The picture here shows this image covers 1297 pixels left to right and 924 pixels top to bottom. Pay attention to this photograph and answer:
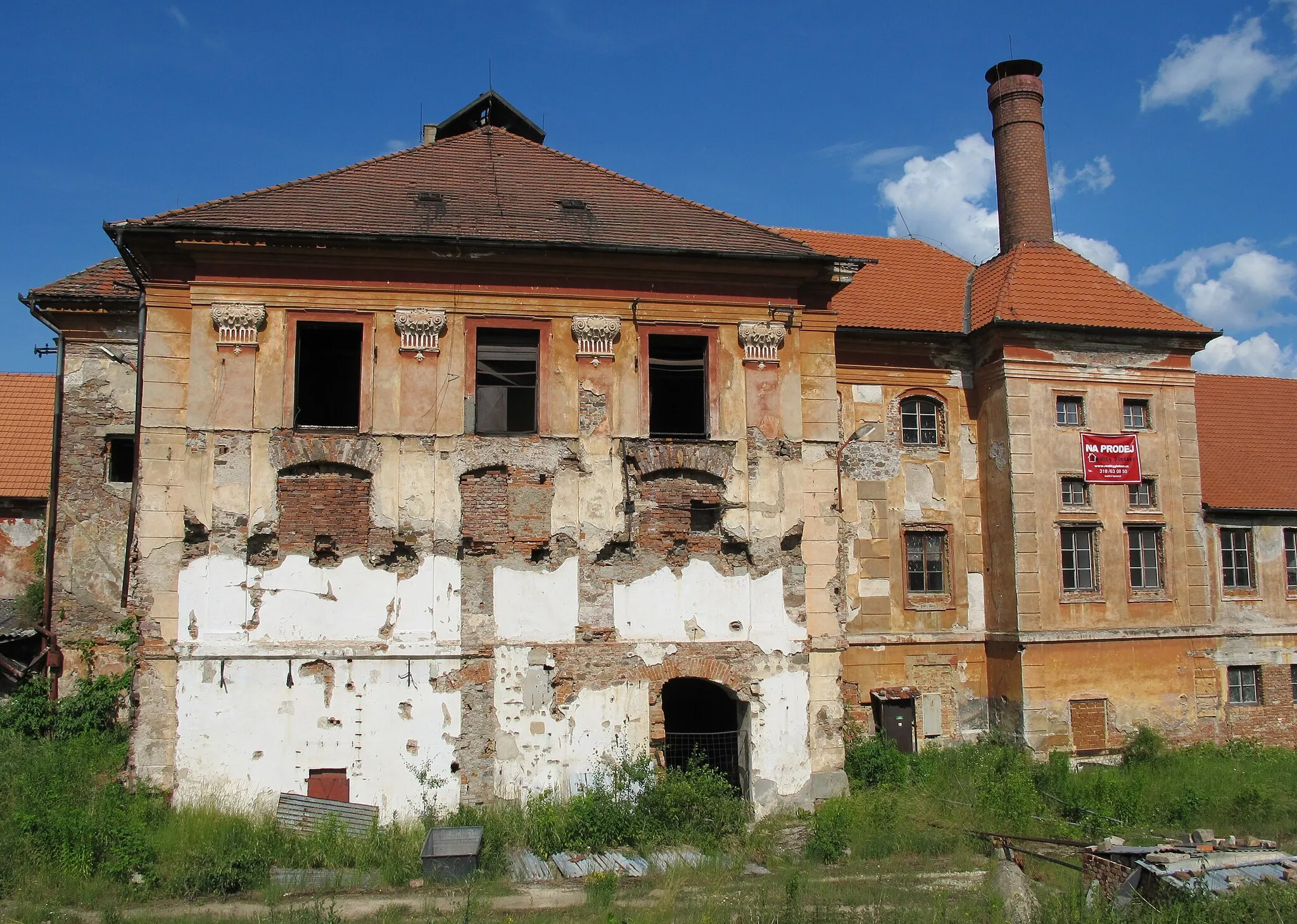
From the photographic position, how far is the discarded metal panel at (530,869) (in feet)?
36.8

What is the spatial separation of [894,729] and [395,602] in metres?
9.19

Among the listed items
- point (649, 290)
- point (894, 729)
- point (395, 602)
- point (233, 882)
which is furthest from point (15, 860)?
point (894, 729)

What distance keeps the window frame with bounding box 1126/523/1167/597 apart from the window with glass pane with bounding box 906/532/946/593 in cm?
332

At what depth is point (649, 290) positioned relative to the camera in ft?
46.7

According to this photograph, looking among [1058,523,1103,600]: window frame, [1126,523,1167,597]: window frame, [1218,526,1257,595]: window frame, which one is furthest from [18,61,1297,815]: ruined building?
[1218,526,1257,595]: window frame

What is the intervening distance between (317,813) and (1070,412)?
14.5 metres

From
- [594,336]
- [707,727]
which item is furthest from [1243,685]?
[594,336]

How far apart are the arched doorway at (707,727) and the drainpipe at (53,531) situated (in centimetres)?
1000

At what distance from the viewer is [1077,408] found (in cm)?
1833

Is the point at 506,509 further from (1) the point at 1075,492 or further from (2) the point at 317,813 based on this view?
(1) the point at 1075,492

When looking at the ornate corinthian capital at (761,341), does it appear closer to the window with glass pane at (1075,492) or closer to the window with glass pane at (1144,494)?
the window with glass pane at (1075,492)

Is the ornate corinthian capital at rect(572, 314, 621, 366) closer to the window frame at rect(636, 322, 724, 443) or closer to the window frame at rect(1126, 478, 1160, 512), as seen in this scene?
the window frame at rect(636, 322, 724, 443)

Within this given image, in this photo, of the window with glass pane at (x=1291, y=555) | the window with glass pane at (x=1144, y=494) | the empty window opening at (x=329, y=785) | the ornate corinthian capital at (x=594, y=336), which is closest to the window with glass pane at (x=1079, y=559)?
the window with glass pane at (x=1144, y=494)

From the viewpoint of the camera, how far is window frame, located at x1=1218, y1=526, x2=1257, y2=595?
19.3 meters
